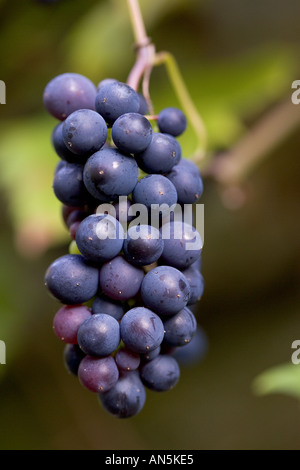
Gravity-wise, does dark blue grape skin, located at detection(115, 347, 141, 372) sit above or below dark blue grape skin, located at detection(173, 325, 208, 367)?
below

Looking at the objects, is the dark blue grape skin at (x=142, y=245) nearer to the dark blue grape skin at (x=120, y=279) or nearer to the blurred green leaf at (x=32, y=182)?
the dark blue grape skin at (x=120, y=279)

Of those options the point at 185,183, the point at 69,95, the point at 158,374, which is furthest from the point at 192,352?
the point at 69,95

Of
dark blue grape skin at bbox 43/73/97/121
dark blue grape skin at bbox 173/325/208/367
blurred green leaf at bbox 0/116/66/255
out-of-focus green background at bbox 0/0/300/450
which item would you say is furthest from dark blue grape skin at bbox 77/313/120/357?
out-of-focus green background at bbox 0/0/300/450

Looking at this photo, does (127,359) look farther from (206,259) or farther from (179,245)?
(206,259)

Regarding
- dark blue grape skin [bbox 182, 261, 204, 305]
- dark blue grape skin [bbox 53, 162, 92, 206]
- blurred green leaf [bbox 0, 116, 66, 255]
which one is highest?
blurred green leaf [bbox 0, 116, 66, 255]

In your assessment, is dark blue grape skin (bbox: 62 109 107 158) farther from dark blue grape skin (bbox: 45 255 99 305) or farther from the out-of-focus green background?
the out-of-focus green background
